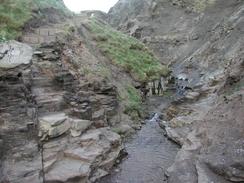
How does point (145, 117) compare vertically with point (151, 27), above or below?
below

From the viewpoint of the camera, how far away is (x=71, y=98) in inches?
709

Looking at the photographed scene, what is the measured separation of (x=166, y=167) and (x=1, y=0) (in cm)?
1501

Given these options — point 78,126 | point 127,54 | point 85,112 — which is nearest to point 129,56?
point 127,54

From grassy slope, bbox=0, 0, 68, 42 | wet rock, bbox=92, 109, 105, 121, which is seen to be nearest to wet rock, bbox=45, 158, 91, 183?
wet rock, bbox=92, 109, 105, 121

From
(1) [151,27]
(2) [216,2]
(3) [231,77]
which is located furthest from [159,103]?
(1) [151,27]

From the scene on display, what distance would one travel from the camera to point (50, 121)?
50.6 ft

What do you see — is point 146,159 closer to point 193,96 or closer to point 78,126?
point 78,126

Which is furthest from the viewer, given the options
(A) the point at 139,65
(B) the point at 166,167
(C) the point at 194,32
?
(C) the point at 194,32

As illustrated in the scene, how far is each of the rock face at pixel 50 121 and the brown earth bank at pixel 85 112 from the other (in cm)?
4

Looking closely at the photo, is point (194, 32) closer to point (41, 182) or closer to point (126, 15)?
point (126, 15)

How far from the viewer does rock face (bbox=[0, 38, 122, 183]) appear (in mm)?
13891

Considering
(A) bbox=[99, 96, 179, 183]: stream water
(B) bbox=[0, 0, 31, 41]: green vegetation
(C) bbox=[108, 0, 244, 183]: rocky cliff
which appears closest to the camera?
(C) bbox=[108, 0, 244, 183]: rocky cliff

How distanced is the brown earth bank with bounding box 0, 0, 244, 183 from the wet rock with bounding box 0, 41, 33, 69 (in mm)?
58

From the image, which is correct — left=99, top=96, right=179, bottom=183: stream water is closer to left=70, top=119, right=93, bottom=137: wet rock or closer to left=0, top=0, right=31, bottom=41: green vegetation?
left=70, top=119, right=93, bottom=137: wet rock
